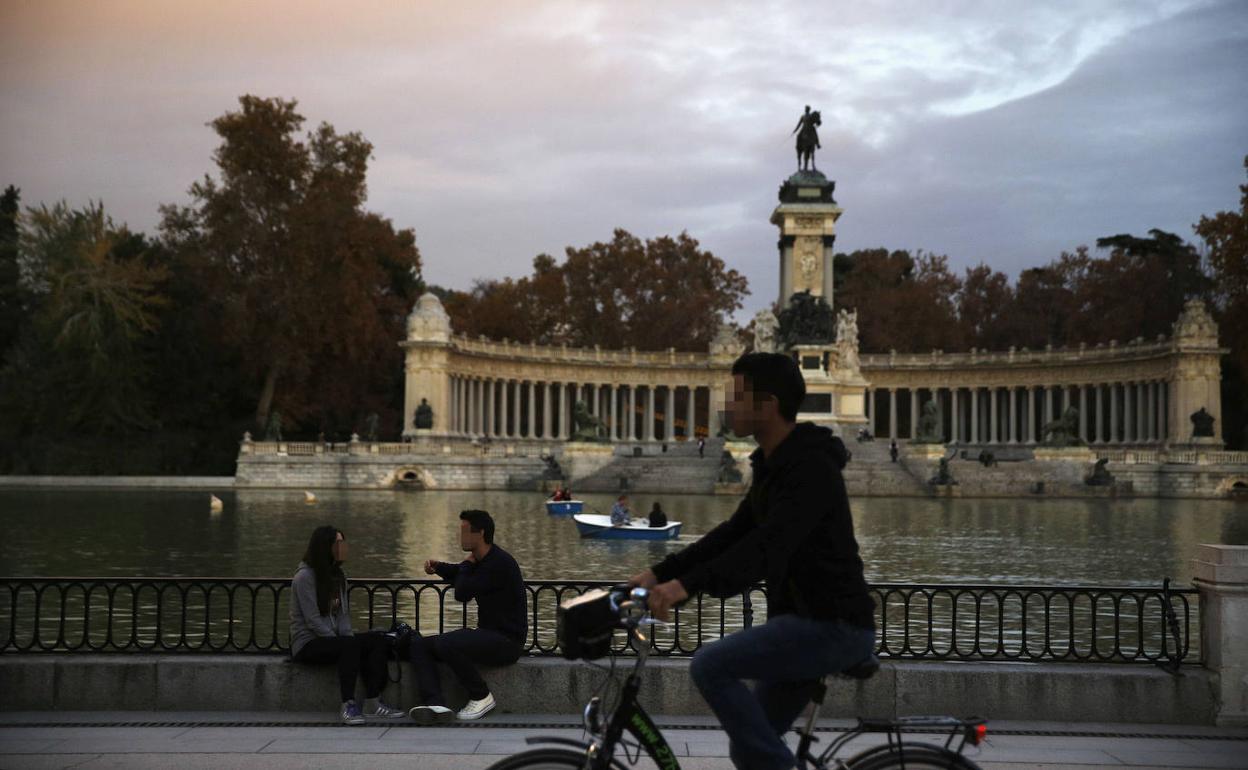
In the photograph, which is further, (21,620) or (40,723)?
(21,620)

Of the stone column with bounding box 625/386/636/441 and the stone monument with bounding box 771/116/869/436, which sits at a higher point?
the stone monument with bounding box 771/116/869/436

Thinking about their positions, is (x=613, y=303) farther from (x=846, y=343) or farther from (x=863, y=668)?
(x=863, y=668)

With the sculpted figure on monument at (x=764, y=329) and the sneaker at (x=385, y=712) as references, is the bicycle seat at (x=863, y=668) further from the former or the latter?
the sculpted figure on monument at (x=764, y=329)

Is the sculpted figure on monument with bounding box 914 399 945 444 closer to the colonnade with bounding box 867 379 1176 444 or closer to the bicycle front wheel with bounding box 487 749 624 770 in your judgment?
the colonnade with bounding box 867 379 1176 444

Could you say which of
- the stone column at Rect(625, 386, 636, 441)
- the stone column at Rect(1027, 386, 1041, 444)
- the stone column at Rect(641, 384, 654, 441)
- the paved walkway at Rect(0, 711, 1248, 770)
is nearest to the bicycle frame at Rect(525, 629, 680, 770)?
the paved walkway at Rect(0, 711, 1248, 770)

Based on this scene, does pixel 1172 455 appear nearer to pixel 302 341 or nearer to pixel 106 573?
pixel 302 341

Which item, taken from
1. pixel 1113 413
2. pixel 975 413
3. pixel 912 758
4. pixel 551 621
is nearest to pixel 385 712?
pixel 912 758

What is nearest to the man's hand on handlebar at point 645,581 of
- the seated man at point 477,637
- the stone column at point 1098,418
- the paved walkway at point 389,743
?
the paved walkway at point 389,743

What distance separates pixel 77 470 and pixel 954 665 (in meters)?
60.7

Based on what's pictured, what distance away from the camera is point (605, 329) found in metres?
99.2

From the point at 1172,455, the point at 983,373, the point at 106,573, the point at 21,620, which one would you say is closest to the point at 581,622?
the point at 21,620

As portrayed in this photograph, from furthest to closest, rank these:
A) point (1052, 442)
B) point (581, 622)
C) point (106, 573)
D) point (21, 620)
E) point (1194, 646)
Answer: point (1052, 442) < point (106, 573) < point (21, 620) < point (1194, 646) < point (581, 622)

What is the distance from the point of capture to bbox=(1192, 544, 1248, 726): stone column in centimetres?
954

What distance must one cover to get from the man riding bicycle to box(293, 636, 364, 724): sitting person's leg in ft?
15.5
